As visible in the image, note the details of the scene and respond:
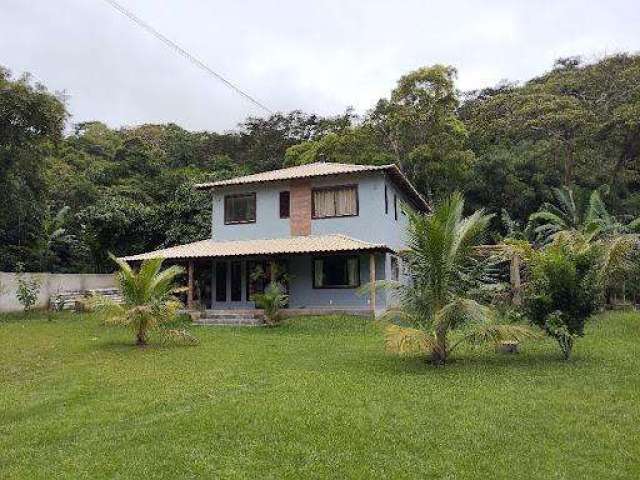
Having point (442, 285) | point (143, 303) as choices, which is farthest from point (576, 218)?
point (143, 303)

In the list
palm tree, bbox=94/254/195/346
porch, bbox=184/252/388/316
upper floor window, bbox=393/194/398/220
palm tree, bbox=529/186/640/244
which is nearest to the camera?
palm tree, bbox=94/254/195/346

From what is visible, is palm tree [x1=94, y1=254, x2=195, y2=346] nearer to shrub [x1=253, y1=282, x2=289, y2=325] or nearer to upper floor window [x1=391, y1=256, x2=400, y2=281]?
shrub [x1=253, y1=282, x2=289, y2=325]

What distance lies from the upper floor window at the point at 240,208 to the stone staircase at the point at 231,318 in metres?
4.29

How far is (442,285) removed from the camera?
10594mm

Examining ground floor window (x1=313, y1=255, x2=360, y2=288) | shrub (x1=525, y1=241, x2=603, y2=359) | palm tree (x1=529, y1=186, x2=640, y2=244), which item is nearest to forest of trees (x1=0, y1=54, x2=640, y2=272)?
palm tree (x1=529, y1=186, x2=640, y2=244)

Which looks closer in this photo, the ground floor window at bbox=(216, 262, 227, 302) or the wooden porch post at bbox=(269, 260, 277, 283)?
the wooden porch post at bbox=(269, 260, 277, 283)

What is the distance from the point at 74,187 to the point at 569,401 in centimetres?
3338

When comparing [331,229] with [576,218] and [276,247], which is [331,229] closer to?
[276,247]

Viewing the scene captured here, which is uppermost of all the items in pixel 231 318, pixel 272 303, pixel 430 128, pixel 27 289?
pixel 430 128

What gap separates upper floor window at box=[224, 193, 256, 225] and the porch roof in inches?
37.9

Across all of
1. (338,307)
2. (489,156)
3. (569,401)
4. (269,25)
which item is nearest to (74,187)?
(338,307)

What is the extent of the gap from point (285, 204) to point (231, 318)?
17.1 feet

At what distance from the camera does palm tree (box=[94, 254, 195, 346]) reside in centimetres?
1377

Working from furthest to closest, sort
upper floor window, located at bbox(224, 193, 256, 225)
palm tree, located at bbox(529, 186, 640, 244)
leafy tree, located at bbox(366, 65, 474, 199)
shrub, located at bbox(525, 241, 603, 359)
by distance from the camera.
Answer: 1. leafy tree, located at bbox(366, 65, 474, 199)
2. upper floor window, located at bbox(224, 193, 256, 225)
3. palm tree, located at bbox(529, 186, 640, 244)
4. shrub, located at bbox(525, 241, 603, 359)
